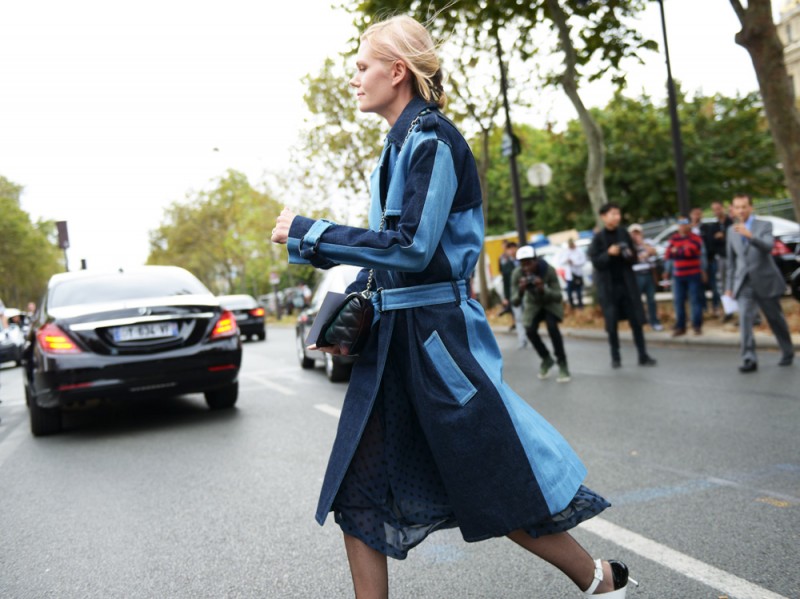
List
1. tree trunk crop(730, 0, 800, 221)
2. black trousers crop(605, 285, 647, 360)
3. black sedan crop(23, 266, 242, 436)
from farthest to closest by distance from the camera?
tree trunk crop(730, 0, 800, 221) < black trousers crop(605, 285, 647, 360) < black sedan crop(23, 266, 242, 436)

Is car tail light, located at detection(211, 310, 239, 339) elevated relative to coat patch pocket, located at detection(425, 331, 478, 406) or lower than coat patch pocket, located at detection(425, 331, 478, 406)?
lower

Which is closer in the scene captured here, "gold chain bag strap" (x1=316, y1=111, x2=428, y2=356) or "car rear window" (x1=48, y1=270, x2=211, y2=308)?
"gold chain bag strap" (x1=316, y1=111, x2=428, y2=356)

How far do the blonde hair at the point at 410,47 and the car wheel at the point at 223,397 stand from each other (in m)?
6.81

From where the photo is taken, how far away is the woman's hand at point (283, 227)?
234cm

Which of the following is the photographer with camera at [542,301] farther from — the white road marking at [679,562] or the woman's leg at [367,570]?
the woman's leg at [367,570]

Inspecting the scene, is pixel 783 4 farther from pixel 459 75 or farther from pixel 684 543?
pixel 684 543

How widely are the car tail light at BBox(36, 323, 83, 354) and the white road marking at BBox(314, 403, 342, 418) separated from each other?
2.33 metres

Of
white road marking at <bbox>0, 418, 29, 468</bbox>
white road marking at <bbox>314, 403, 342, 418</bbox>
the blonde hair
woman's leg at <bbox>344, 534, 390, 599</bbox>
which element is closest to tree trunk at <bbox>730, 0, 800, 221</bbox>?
white road marking at <bbox>314, 403, 342, 418</bbox>

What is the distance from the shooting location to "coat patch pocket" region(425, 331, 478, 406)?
90.7 inches

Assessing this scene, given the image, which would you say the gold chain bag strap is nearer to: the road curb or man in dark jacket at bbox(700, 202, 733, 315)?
the road curb

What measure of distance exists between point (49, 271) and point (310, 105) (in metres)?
60.0

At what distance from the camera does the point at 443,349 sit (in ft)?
7.61

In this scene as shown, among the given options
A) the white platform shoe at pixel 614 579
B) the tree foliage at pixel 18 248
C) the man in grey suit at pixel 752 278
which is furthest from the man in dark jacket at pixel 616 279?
the tree foliage at pixel 18 248


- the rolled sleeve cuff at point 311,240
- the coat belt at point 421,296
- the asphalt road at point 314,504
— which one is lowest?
the asphalt road at point 314,504
